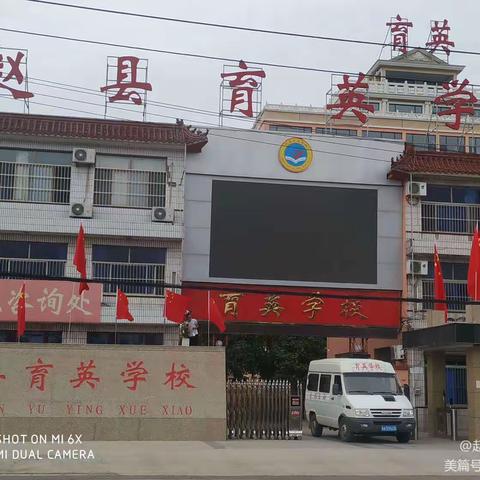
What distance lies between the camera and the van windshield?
19625 mm

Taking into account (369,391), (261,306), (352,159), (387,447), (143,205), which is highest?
(352,159)

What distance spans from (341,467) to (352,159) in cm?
1475

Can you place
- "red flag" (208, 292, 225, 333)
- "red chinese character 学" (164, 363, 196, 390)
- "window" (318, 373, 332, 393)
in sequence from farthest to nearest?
"red flag" (208, 292, 225, 333), "window" (318, 373, 332, 393), "red chinese character 学" (164, 363, 196, 390)

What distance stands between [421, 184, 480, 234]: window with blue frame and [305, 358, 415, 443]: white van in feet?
25.5

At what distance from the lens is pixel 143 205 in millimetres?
25172

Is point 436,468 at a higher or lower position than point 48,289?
lower

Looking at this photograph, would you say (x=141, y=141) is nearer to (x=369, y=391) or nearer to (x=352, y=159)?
(x=352, y=159)

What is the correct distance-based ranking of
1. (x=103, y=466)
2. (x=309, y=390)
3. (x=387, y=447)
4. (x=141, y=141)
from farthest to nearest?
1. (x=141, y=141)
2. (x=309, y=390)
3. (x=387, y=447)
4. (x=103, y=466)

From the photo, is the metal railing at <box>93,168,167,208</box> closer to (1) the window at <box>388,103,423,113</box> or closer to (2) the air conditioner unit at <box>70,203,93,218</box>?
(2) the air conditioner unit at <box>70,203,93,218</box>

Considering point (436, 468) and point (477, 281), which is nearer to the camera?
point (436, 468)

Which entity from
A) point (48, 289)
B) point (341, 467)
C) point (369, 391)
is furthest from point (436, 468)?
point (48, 289)

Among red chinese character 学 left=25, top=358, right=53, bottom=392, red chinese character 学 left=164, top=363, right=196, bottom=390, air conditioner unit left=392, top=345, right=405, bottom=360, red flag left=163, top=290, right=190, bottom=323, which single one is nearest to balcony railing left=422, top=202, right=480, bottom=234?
air conditioner unit left=392, top=345, right=405, bottom=360

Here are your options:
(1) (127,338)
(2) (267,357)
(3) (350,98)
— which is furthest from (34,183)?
(2) (267,357)

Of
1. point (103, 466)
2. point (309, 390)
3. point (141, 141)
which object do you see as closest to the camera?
point (103, 466)
